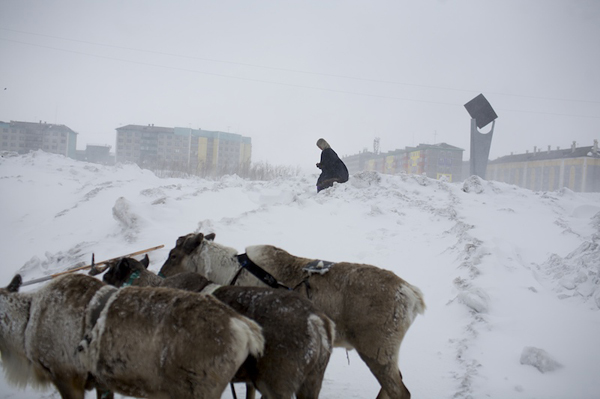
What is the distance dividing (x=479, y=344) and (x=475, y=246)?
362cm

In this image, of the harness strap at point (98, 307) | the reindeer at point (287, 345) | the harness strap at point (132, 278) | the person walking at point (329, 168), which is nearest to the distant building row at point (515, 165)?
the person walking at point (329, 168)

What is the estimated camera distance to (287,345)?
3021 mm

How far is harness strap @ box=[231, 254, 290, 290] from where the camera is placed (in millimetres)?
4117

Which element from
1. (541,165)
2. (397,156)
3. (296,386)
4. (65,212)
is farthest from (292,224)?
(397,156)

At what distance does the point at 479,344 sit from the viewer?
5.20 m

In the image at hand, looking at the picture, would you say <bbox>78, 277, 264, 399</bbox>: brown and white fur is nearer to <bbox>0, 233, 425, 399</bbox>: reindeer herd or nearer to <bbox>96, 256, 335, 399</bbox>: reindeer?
<bbox>0, 233, 425, 399</bbox>: reindeer herd

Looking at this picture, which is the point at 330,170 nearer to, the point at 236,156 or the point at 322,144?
the point at 322,144

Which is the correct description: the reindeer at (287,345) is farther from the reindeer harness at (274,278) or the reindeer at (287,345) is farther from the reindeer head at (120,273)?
the reindeer head at (120,273)

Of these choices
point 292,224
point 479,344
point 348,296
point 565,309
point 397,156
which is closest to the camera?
point 348,296

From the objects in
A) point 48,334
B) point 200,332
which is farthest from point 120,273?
point 200,332

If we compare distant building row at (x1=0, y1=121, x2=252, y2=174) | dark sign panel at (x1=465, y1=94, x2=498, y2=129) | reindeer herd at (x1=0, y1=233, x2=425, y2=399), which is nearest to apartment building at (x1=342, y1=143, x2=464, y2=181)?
distant building row at (x1=0, y1=121, x2=252, y2=174)

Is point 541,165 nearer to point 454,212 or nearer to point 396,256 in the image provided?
point 454,212

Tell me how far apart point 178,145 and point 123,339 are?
258 feet

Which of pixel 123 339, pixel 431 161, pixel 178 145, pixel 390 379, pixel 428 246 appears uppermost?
pixel 178 145
